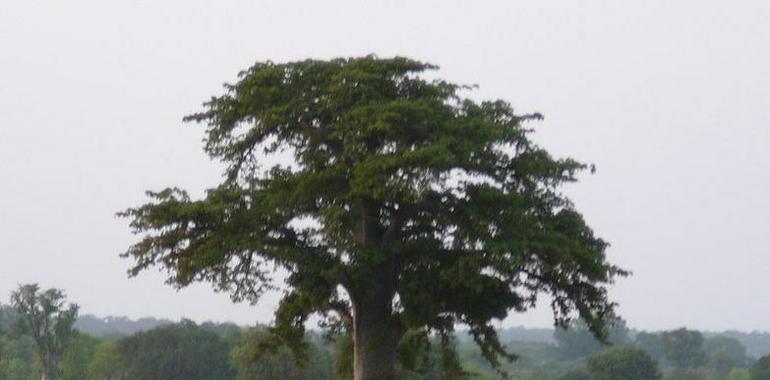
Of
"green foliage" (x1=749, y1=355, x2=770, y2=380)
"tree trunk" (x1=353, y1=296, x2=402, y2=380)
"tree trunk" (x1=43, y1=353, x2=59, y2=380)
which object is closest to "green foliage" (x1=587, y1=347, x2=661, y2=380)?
Answer: "green foliage" (x1=749, y1=355, x2=770, y2=380)

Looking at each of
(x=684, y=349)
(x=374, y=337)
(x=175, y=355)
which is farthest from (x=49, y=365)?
(x=684, y=349)

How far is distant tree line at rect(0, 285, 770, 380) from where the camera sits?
100 feet

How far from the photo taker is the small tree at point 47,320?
63250mm

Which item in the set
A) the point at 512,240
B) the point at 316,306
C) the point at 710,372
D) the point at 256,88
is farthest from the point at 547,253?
the point at 710,372

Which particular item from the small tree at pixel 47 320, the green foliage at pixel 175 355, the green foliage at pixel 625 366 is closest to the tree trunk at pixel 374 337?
the small tree at pixel 47 320

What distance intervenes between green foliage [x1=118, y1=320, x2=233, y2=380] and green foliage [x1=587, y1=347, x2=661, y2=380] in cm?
2371

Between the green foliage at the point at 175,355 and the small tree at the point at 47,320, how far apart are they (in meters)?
24.4

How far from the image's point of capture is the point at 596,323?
26.2 meters

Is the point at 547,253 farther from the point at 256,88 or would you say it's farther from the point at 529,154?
the point at 256,88

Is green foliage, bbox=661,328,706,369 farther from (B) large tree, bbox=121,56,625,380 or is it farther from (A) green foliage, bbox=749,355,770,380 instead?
(B) large tree, bbox=121,56,625,380

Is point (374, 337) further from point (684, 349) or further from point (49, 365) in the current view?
point (684, 349)

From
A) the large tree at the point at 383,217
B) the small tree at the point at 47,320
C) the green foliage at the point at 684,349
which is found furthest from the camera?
the green foliage at the point at 684,349

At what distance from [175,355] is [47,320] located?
27.0 m

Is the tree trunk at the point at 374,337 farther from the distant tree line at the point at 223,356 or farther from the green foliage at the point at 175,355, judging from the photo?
the green foliage at the point at 175,355
